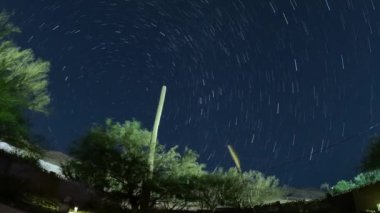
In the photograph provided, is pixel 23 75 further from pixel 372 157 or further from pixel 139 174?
pixel 372 157

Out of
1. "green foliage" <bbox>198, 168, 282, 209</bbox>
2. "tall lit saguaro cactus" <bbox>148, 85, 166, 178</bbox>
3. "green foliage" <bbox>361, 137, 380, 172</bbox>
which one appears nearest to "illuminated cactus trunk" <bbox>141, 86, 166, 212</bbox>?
"tall lit saguaro cactus" <bbox>148, 85, 166, 178</bbox>

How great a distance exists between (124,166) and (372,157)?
13.9m

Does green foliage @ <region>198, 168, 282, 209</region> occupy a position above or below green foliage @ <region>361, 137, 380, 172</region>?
below

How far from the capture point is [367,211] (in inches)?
552

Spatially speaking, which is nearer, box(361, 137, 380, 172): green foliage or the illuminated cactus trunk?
the illuminated cactus trunk

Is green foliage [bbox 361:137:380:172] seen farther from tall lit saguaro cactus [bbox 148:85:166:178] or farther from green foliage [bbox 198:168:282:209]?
tall lit saguaro cactus [bbox 148:85:166:178]

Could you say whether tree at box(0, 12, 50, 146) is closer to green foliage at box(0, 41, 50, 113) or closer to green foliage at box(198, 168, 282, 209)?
green foliage at box(0, 41, 50, 113)

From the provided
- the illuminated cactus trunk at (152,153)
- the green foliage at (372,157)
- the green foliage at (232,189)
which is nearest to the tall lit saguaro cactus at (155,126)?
the illuminated cactus trunk at (152,153)

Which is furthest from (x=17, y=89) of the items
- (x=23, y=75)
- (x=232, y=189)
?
(x=232, y=189)

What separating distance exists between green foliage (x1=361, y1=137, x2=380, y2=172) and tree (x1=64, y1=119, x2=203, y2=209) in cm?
954

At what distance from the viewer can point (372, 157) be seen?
79.3 feet

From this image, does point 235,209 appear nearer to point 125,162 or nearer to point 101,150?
point 125,162

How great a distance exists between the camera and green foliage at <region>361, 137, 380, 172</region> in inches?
932

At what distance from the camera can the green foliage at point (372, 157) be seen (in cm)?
2367
